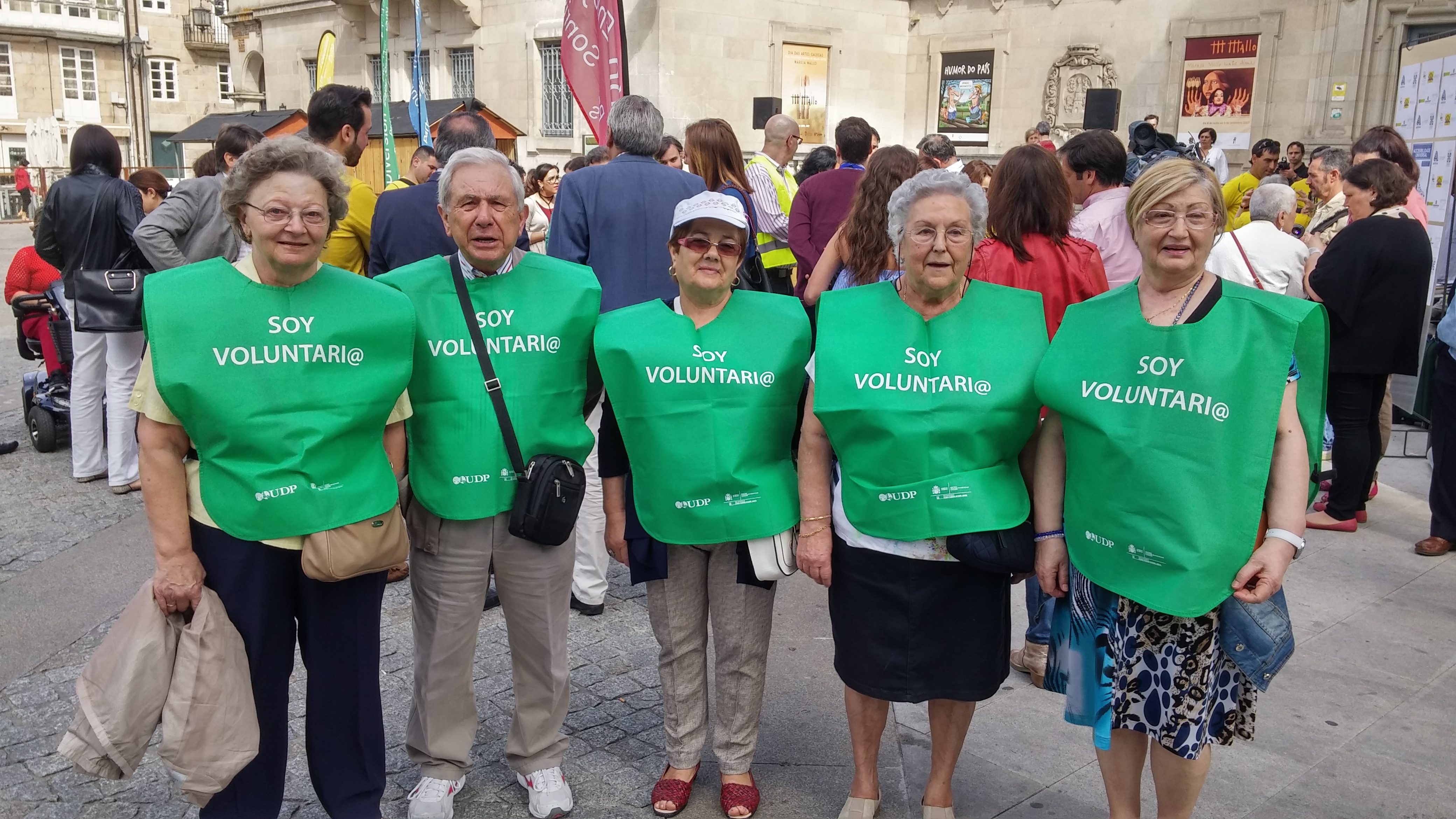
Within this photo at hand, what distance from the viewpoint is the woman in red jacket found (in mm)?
3744

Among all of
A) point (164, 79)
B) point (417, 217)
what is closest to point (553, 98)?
point (417, 217)

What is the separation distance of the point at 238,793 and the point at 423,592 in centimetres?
70

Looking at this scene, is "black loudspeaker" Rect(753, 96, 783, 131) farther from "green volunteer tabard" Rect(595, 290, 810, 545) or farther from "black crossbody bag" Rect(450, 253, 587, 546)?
"black crossbody bag" Rect(450, 253, 587, 546)

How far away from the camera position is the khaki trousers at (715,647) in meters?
3.25

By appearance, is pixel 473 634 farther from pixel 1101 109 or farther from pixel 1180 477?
pixel 1101 109

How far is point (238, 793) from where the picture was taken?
2.83m

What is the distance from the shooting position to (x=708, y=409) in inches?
120

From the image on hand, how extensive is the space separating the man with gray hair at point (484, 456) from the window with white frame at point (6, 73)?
55763 millimetres

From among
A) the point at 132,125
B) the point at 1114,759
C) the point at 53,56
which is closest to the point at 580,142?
the point at 1114,759

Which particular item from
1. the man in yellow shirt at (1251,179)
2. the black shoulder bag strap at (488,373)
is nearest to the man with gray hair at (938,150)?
the man in yellow shirt at (1251,179)

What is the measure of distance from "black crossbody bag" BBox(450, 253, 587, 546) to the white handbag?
520 millimetres

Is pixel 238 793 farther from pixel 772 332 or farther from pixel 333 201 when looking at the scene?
pixel 772 332

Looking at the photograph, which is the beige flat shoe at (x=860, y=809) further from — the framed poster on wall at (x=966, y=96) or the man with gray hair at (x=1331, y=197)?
the framed poster on wall at (x=966, y=96)

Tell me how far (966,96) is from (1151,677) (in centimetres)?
1996
